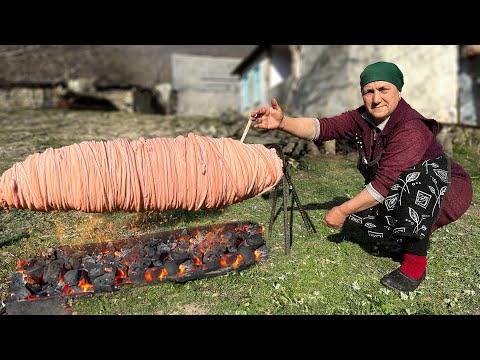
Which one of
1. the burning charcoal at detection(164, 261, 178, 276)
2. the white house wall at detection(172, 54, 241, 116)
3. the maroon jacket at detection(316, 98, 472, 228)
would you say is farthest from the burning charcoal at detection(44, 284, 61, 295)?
the white house wall at detection(172, 54, 241, 116)

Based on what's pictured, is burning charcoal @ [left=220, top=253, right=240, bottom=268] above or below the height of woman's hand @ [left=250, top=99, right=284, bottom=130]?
below

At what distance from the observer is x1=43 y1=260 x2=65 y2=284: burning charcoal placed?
3.58 metres

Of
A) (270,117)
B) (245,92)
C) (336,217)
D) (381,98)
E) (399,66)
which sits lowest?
(336,217)

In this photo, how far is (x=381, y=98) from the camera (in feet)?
10.7

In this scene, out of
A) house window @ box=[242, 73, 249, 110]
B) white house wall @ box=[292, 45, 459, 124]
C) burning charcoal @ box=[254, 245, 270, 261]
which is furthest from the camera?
house window @ box=[242, 73, 249, 110]

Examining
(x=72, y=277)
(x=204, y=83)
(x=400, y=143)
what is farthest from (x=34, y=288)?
(x=204, y=83)

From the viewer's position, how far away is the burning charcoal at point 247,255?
150 inches

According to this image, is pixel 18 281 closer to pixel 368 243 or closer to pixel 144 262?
pixel 144 262

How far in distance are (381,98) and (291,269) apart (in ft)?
5.89

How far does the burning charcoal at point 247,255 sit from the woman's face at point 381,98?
175cm

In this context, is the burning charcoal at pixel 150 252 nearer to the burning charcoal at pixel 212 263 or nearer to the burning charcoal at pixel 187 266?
the burning charcoal at pixel 187 266

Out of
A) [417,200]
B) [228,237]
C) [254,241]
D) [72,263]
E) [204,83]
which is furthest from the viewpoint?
[204,83]

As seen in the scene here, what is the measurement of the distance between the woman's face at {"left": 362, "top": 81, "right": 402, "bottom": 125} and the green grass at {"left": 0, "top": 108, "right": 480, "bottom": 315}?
1.55 m

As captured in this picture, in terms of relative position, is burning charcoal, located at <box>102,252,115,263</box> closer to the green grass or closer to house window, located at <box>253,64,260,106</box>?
the green grass
